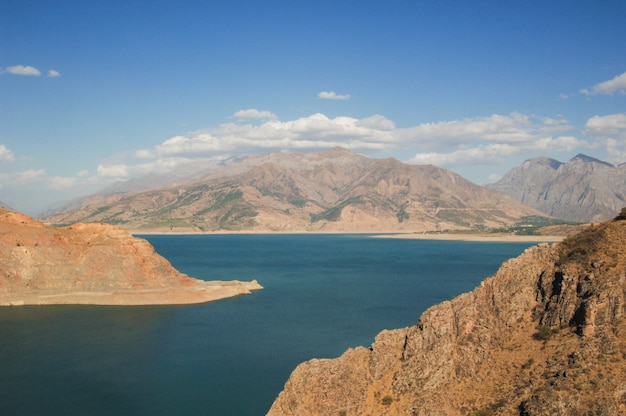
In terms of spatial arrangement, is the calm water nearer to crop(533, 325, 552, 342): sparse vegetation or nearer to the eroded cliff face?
the eroded cliff face

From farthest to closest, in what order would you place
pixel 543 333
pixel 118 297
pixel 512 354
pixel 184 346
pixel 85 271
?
pixel 85 271 < pixel 118 297 < pixel 184 346 < pixel 543 333 < pixel 512 354

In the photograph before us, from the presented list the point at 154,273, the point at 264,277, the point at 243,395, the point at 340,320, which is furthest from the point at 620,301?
the point at 264,277

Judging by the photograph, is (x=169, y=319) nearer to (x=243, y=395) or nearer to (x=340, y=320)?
(x=340, y=320)

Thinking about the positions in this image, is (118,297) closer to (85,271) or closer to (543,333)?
(85,271)

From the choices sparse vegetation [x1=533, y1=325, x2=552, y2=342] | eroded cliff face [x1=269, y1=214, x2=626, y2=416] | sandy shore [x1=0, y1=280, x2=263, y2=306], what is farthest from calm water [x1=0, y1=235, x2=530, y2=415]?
sparse vegetation [x1=533, y1=325, x2=552, y2=342]

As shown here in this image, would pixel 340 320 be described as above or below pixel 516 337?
below

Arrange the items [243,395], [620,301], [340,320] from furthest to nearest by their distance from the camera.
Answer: [340,320] → [243,395] → [620,301]

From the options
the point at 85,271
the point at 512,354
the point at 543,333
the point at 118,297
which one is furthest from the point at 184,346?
the point at 543,333
